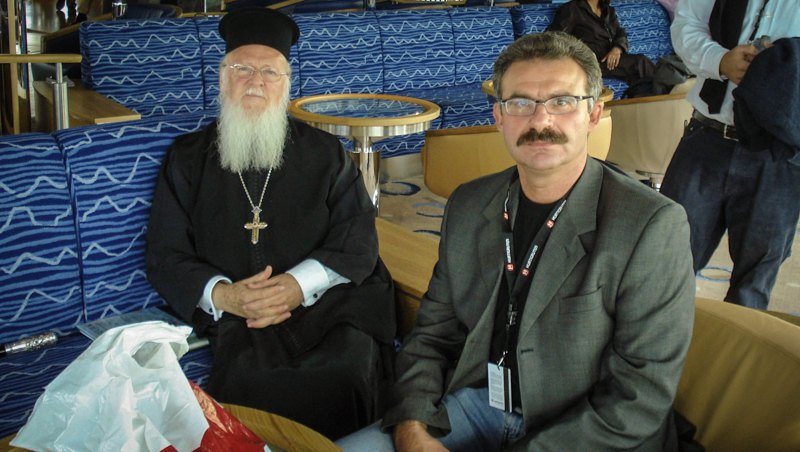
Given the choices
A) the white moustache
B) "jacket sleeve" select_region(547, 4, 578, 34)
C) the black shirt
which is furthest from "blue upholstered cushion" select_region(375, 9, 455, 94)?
the black shirt

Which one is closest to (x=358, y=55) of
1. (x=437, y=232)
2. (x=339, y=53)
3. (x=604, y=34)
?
(x=339, y=53)

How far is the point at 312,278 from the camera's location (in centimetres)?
262

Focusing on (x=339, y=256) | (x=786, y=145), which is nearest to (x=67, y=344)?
(x=339, y=256)

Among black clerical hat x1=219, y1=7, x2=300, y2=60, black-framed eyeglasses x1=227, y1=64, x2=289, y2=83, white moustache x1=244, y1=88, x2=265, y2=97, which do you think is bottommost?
white moustache x1=244, y1=88, x2=265, y2=97

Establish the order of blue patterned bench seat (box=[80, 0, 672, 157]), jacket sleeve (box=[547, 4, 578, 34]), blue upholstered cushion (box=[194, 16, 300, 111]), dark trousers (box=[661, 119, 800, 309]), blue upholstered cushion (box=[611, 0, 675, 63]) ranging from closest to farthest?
dark trousers (box=[661, 119, 800, 309]), blue patterned bench seat (box=[80, 0, 672, 157]), blue upholstered cushion (box=[194, 16, 300, 111]), jacket sleeve (box=[547, 4, 578, 34]), blue upholstered cushion (box=[611, 0, 675, 63])

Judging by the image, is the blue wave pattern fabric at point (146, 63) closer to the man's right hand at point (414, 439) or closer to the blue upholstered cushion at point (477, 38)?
the blue upholstered cushion at point (477, 38)

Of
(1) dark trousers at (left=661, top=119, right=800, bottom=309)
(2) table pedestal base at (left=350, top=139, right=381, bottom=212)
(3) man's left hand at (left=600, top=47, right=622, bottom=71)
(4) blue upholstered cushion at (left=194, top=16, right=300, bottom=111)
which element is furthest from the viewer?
(3) man's left hand at (left=600, top=47, right=622, bottom=71)

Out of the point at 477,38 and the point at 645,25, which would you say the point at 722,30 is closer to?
the point at 477,38

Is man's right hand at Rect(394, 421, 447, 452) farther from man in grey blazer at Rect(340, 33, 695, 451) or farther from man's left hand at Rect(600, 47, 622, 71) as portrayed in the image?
man's left hand at Rect(600, 47, 622, 71)

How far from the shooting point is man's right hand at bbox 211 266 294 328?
2.52 meters

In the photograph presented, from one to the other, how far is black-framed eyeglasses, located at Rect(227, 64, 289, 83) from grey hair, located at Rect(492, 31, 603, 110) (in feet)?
3.89

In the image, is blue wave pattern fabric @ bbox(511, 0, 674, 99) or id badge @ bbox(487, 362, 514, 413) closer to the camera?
id badge @ bbox(487, 362, 514, 413)

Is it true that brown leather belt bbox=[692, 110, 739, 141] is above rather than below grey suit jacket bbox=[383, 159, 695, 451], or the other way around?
above

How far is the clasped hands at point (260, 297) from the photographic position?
2525 millimetres
